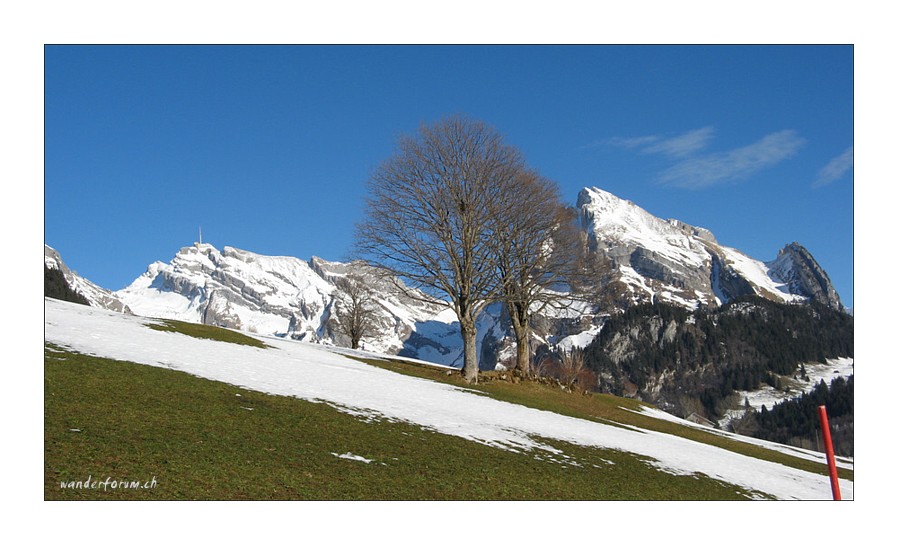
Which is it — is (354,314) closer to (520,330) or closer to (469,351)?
(520,330)

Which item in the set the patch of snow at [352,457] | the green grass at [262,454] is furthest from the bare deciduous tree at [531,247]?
the patch of snow at [352,457]

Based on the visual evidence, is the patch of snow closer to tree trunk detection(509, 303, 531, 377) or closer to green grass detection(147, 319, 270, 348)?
green grass detection(147, 319, 270, 348)

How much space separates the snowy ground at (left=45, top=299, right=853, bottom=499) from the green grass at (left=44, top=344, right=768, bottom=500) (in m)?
1.57

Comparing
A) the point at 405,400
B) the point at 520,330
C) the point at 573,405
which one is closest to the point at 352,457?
the point at 405,400

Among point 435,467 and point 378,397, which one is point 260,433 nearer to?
point 435,467

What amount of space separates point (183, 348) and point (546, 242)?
2479 cm

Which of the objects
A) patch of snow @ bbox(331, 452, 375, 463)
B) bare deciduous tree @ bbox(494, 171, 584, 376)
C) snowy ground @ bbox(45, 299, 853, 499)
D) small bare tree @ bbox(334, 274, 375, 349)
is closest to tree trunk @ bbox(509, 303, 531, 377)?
bare deciduous tree @ bbox(494, 171, 584, 376)

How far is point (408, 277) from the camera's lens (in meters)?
41.0

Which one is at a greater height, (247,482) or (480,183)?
(480,183)

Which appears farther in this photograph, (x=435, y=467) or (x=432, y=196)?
(x=432, y=196)

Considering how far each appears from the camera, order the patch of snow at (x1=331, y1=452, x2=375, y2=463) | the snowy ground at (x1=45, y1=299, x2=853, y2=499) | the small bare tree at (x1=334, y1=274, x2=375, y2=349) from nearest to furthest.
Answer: the patch of snow at (x1=331, y1=452, x2=375, y2=463), the snowy ground at (x1=45, y1=299, x2=853, y2=499), the small bare tree at (x1=334, y1=274, x2=375, y2=349)

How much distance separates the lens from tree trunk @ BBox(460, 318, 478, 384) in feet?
135

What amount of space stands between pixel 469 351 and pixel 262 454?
27074 mm
